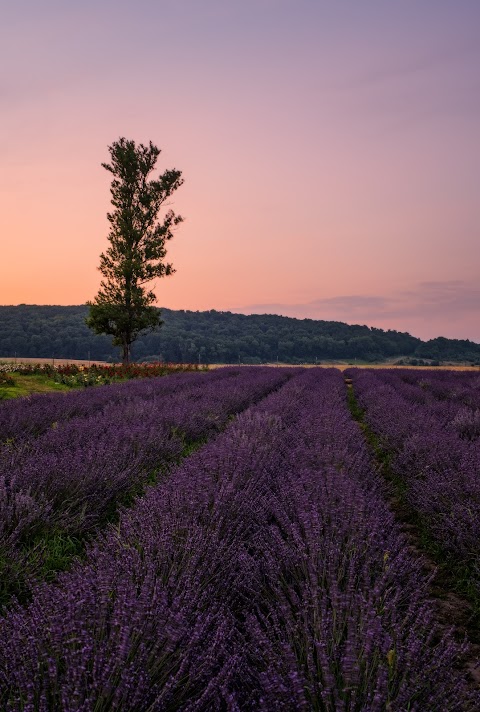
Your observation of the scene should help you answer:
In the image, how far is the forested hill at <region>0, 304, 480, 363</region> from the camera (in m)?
59.2

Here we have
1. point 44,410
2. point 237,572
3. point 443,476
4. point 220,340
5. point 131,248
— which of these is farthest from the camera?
point 220,340

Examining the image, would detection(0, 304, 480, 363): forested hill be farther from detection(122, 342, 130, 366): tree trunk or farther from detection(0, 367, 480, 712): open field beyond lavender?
detection(0, 367, 480, 712): open field beyond lavender

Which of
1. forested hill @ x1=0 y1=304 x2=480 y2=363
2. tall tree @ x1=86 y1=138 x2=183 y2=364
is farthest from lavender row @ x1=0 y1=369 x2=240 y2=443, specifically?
forested hill @ x1=0 y1=304 x2=480 y2=363

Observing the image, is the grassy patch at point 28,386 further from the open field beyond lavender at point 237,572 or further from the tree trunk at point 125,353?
the open field beyond lavender at point 237,572

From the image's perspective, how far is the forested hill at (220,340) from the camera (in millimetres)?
59250

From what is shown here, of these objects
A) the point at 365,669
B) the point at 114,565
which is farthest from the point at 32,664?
the point at 365,669

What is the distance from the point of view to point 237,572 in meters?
2.42

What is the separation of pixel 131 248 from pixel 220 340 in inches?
1999

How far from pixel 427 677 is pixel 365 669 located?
0.90 feet

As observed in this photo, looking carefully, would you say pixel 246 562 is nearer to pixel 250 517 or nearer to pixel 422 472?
pixel 250 517

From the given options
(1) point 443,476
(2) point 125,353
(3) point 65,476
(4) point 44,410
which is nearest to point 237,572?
(3) point 65,476

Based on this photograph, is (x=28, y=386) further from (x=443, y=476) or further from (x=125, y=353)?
(x=443, y=476)

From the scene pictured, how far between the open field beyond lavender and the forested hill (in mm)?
52474

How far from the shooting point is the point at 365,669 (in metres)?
1.45
